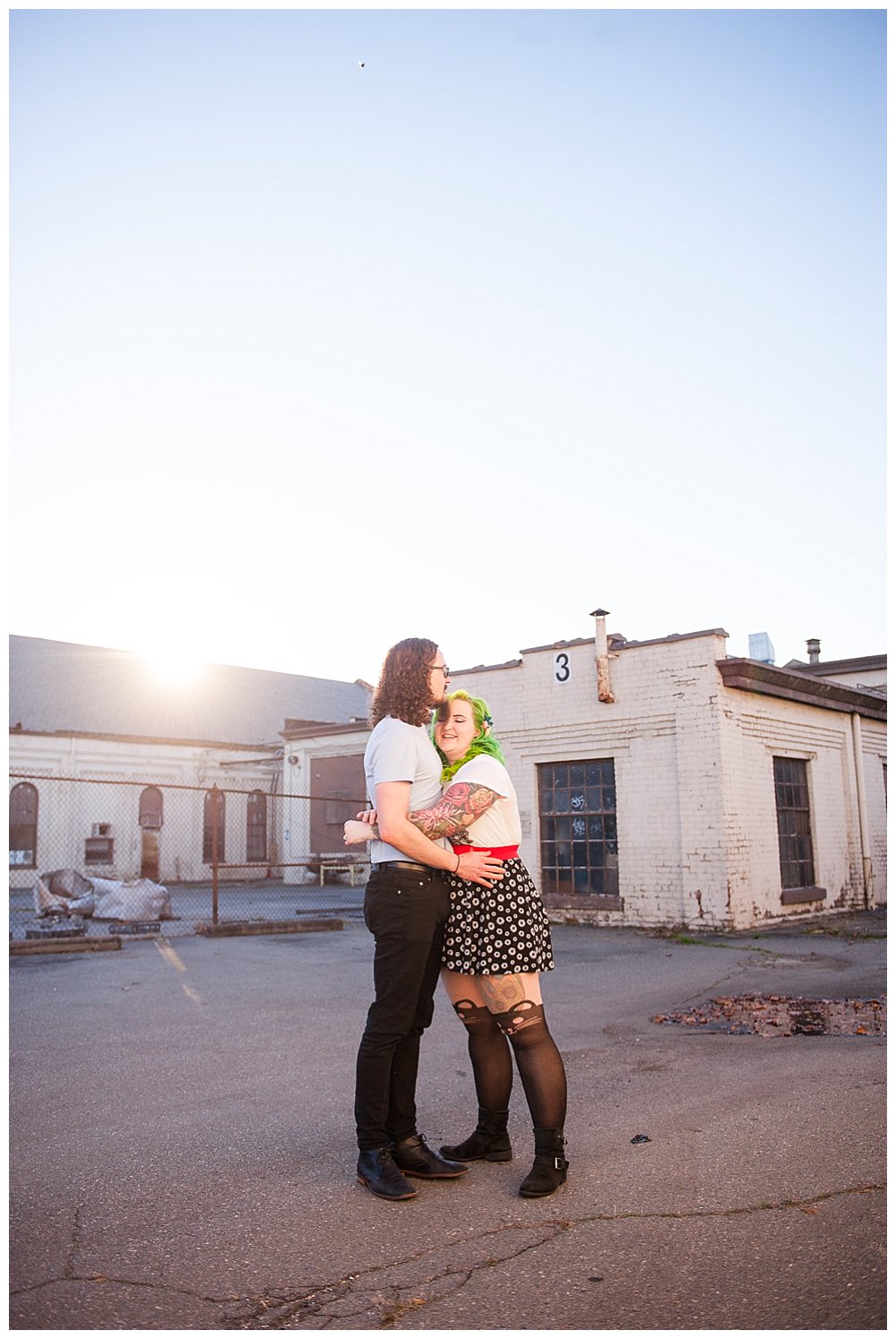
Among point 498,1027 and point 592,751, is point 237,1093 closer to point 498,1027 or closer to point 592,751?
point 498,1027

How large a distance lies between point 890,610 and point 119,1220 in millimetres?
3025

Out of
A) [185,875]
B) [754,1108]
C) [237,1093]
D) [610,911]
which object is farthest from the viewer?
[185,875]

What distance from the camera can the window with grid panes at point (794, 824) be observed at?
1493 cm

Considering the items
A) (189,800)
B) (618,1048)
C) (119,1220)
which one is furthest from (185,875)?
(119,1220)

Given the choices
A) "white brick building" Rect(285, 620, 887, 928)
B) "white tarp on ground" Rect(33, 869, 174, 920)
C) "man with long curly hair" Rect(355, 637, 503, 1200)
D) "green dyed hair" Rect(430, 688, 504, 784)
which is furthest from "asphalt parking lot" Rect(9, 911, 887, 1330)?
"white tarp on ground" Rect(33, 869, 174, 920)

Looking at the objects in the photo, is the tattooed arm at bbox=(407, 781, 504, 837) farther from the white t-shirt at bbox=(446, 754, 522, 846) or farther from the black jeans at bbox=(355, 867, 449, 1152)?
the black jeans at bbox=(355, 867, 449, 1152)

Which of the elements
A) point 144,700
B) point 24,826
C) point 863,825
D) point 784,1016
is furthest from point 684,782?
point 144,700

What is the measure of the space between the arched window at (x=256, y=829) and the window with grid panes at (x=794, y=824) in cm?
2288

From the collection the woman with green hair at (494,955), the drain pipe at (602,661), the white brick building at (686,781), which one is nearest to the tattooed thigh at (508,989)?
the woman with green hair at (494,955)

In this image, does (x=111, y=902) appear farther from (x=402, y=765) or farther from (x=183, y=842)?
(x=183, y=842)

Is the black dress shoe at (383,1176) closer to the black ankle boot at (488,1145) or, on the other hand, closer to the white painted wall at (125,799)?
the black ankle boot at (488,1145)

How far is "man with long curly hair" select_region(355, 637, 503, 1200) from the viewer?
3506 mm

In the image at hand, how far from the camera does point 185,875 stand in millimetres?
32531

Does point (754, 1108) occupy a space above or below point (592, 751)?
below
